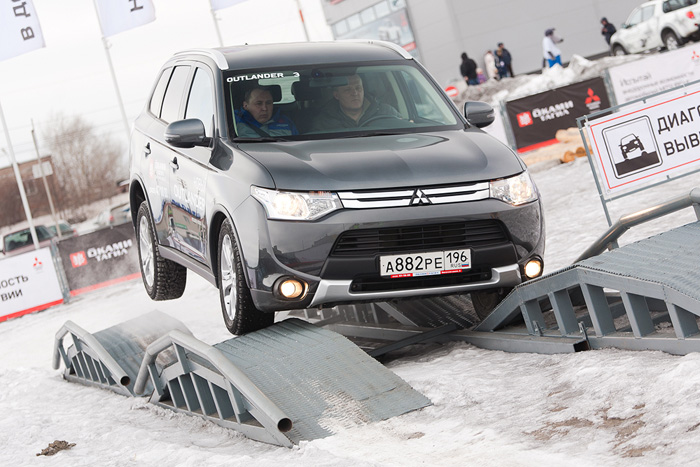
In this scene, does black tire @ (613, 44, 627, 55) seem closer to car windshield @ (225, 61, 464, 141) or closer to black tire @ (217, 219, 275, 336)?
car windshield @ (225, 61, 464, 141)

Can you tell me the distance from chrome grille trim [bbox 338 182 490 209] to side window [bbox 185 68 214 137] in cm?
138

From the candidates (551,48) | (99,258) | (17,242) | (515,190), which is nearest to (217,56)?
(515,190)

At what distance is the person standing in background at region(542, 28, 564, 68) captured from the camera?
28.1 m

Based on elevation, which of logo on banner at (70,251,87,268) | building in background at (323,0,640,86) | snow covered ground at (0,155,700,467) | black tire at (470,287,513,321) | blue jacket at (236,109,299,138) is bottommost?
snow covered ground at (0,155,700,467)

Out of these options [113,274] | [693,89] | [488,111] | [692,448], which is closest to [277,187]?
[488,111]

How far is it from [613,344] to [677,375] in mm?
934

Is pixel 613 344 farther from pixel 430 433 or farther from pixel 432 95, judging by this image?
pixel 432 95

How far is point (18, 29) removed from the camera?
2086cm

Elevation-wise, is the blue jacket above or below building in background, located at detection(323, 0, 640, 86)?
below

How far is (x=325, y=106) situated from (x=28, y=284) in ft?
43.8

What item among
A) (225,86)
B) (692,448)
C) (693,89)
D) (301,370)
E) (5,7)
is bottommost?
(692,448)

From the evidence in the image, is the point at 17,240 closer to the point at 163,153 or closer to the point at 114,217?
the point at 114,217

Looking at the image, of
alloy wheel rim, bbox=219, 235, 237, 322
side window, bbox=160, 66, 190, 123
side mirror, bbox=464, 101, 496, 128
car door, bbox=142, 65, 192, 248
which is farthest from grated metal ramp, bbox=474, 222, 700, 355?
side window, bbox=160, 66, 190, 123

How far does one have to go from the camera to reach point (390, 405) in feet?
15.9
